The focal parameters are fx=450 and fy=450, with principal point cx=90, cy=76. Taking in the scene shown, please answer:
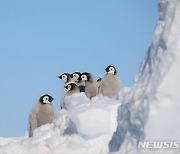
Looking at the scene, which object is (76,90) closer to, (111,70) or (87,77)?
(111,70)

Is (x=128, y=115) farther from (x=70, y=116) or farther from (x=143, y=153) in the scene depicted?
(x=70, y=116)

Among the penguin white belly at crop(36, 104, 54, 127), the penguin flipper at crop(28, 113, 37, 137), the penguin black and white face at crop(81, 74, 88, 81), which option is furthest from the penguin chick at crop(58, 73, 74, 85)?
the penguin flipper at crop(28, 113, 37, 137)

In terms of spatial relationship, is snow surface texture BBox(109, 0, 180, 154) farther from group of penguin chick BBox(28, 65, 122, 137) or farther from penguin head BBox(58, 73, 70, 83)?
penguin head BBox(58, 73, 70, 83)

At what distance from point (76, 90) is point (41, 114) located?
5.58ft

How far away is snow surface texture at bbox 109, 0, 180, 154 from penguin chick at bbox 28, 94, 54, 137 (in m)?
7.63

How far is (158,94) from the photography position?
5.57 m

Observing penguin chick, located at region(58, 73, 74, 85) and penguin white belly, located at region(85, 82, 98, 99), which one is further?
penguin chick, located at region(58, 73, 74, 85)

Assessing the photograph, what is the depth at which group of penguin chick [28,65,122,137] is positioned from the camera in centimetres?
1431

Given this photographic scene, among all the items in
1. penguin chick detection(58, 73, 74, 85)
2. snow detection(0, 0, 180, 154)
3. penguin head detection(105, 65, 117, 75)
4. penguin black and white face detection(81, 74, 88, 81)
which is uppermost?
snow detection(0, 0, 180, 154)

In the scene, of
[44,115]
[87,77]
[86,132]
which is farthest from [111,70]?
[86,132]

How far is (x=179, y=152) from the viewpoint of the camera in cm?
512

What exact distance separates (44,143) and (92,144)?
126cm

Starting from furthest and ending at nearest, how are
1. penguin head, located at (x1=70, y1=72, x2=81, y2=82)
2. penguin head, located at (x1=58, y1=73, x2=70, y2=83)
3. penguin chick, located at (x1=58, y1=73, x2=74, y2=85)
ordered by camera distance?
1. penguin head, located at (x1=58, y1=73, x2=70, y2=83)
2. penguin chick, located at (x1=58, y1=73, x2=74, y2=85)
3. penguin head, located at (x1=70, y1=72, x2=81, y2=82)

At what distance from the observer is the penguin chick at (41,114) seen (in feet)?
46.8
